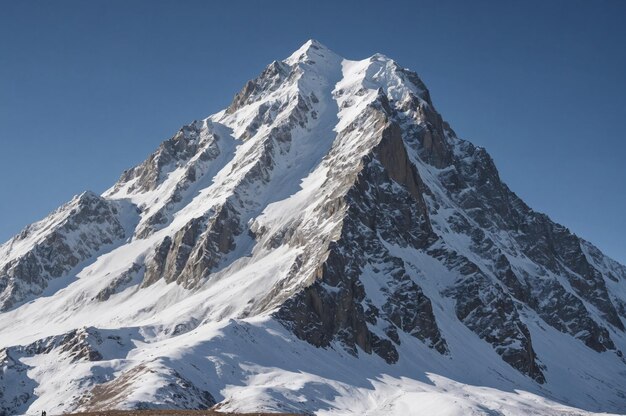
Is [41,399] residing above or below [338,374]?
below

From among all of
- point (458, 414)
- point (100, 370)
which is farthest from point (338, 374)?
point (100, 370)

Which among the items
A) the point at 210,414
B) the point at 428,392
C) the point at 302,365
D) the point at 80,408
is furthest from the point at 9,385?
the point at 210,414

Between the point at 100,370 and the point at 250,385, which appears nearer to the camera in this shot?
the point at 250,385

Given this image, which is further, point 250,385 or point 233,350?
point 233,350

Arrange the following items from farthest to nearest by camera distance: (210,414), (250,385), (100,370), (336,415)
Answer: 1. (100,370)
2. (250,385)
3. (336,415)
4. (210,414)

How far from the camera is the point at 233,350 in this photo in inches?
7677

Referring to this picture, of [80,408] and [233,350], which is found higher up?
[233,350]

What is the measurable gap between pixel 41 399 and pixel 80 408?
21211mm

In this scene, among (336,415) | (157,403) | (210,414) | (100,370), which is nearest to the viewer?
(210,414)

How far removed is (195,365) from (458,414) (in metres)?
55.2

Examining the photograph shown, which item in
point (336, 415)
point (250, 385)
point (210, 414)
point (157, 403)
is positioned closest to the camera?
point (210, 414)

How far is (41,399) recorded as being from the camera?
613 feet

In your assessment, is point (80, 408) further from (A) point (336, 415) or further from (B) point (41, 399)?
(A) point (336, 415)

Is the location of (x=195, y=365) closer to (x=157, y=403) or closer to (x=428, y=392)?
(x=157, y=403)
